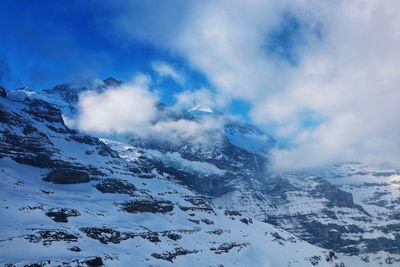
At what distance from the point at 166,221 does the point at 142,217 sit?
30.7 feet

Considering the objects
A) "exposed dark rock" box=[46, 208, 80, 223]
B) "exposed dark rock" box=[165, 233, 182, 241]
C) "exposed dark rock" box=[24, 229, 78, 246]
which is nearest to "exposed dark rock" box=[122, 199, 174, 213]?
"exposed dark rock" box=[165, 233, 182, 241]

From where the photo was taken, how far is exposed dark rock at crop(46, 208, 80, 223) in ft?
463

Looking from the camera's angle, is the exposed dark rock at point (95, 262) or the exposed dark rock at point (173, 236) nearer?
the exposed dark rock at point (95, 262)

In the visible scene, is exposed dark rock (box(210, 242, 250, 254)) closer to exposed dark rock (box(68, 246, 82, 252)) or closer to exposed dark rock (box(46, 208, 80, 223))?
exposed dark rock (box(46, 208, 80, 223))

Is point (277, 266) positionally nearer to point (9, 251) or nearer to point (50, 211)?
point (50, 211)

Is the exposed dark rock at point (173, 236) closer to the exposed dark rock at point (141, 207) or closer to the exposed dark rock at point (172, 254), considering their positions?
the exposed dark rock at point (172, 254)

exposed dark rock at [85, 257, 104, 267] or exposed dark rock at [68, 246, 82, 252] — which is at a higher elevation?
exposed dark rock at [68, 246, 82, 252]

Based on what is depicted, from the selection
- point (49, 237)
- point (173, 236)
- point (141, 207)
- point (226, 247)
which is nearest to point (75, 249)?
point (49, 237)

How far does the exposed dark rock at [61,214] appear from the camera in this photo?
14110cm

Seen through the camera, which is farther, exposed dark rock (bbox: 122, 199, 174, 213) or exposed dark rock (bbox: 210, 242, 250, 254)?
exposed dark rock (bbox: 122, 199, 174, 213)

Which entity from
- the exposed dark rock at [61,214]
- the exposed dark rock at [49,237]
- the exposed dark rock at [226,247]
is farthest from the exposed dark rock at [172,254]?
the exposed dark rock at [61,214]

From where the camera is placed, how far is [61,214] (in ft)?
477

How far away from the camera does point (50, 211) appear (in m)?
143

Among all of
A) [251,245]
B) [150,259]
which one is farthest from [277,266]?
[150,259]
